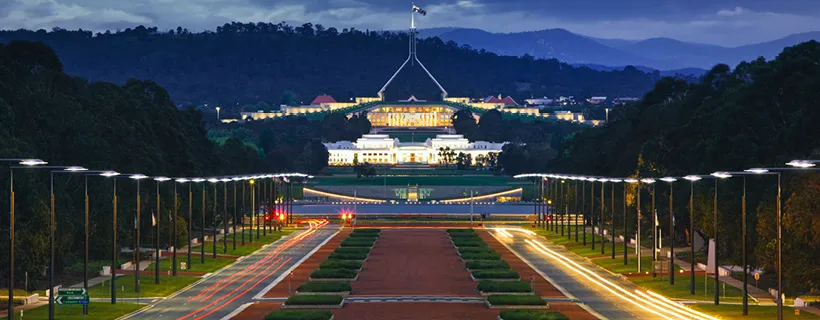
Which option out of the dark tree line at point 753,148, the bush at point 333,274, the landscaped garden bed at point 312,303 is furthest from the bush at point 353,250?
the landscaped garden bed at point 312,303

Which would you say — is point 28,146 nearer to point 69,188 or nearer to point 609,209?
point 69,188

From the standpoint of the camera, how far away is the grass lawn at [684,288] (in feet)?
248

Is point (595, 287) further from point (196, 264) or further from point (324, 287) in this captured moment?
point (196, 264)

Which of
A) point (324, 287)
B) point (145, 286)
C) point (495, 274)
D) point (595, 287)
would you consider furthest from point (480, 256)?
point (145, 286)

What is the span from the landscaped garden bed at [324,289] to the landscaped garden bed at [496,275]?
A: 34.4ft

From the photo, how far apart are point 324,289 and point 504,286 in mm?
9280

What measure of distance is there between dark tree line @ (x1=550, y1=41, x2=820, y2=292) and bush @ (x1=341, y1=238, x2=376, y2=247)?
21.8 m

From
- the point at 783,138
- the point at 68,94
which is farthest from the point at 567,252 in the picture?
the point at 68,94

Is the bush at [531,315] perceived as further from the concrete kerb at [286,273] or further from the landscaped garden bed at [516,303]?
the concrete kerb at [286,273]

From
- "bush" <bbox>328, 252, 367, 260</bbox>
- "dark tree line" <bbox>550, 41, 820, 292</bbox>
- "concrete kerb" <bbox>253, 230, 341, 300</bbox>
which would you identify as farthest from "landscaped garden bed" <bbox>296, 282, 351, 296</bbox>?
"bush" <bbox>328, 252, 367, 260</bbox>

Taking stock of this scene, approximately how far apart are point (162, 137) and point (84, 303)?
72.3 meters

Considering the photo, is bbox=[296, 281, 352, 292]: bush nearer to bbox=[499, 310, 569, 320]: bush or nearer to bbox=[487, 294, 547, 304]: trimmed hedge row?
bbox=[487, 294, 547, 304]: trimmed hedge row

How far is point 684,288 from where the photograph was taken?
8031 cm

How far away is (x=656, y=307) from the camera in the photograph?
7162 cm
